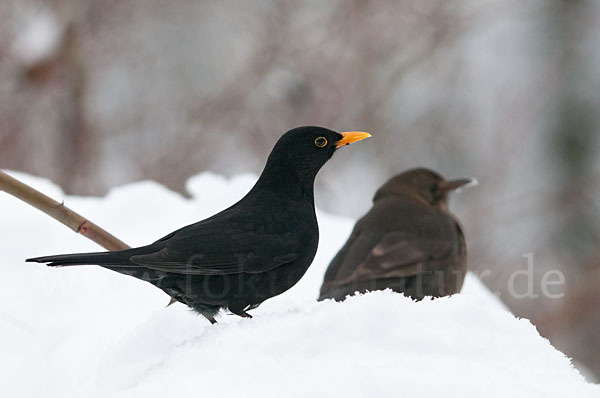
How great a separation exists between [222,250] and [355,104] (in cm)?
685

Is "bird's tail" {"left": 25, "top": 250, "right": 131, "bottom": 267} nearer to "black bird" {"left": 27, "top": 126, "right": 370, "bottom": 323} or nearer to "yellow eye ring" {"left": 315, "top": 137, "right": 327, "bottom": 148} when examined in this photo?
"black bird" {"left": 27, "top": 126, "right": 370, "bottom": 323}

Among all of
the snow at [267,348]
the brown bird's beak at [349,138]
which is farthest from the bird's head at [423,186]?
the brown bird's beak at [349,138]

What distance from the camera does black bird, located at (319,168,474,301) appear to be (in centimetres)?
419

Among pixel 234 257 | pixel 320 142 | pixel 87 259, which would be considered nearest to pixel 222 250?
pixel 234 257

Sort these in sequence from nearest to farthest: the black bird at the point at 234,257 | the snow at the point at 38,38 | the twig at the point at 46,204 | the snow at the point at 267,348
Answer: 1. the snow at the point at 267,348
2. the twig at the point at 46,204
3. the black bird at the point at 234,257
4. the snow at the point at 38,38

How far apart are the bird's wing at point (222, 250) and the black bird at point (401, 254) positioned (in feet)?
3.72

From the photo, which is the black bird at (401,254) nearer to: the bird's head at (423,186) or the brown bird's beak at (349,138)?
the bird's head at (423,186)

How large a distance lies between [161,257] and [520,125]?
28.2 feet

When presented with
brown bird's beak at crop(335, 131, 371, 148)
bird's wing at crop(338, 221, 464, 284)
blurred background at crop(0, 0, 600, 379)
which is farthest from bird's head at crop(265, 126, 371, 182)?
blurred background at crop(0, 0, 600, 379)

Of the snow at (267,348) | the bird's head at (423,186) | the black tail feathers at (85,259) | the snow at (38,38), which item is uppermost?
the snow at (38,38)

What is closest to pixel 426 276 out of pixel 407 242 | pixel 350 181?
pixel 407 242

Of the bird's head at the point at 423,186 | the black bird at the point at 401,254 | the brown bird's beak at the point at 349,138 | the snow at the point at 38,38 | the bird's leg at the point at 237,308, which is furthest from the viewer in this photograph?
the snow at the point at 38,38

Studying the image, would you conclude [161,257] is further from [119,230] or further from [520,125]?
[520,125]

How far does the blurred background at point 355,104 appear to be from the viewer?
8.35m
